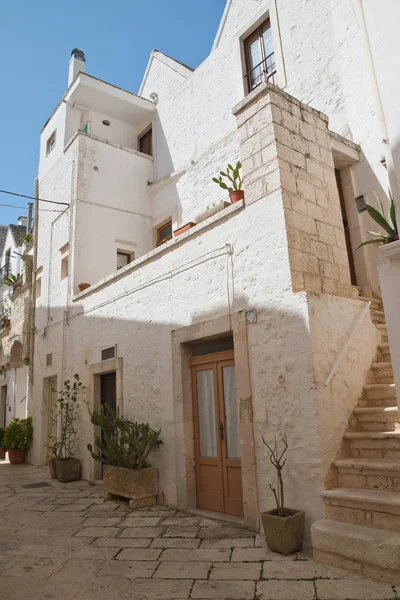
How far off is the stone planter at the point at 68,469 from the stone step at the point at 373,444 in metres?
5.85

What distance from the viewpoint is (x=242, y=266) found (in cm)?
527

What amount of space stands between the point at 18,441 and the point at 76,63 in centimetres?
1063

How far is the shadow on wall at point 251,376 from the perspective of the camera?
4.25 metres

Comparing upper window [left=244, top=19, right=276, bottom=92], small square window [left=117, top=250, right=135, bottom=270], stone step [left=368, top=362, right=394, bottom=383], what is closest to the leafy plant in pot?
stone step [left=368, top=362, right=394, bottom=383]

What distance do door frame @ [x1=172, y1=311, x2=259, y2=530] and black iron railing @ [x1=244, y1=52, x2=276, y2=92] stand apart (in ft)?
18.3

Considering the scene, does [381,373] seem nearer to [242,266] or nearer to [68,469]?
[242,266]

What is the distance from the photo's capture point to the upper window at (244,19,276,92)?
28.5 ft

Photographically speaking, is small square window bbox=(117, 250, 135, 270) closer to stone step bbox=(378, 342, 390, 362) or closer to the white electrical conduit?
Result: the white electrical conduit

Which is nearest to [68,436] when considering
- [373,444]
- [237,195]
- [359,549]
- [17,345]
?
[17,345]

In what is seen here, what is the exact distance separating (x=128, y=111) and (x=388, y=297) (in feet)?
34.0

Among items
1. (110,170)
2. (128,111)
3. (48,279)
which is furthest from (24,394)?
(128,111)

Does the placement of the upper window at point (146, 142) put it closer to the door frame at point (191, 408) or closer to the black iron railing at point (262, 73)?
the black iron railing at point (262, 73)

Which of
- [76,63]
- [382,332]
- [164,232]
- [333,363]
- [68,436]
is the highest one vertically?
[76,63]

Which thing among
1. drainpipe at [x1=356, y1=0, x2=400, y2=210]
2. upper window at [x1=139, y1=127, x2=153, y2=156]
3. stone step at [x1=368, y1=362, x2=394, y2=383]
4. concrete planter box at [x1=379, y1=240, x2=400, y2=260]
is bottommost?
stone step at [x1=368, y1=362, x2=394, y2=383]
